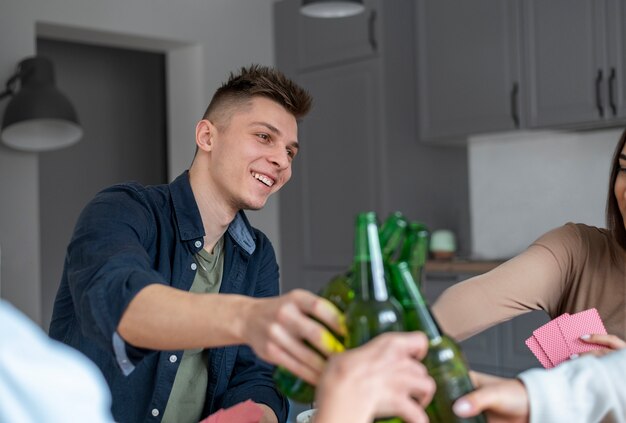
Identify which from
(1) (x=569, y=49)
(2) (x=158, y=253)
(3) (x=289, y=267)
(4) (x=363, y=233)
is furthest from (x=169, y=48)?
(4) (x=363, y=233)

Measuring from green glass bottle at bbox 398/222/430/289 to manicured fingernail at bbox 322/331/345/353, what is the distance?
0.12m

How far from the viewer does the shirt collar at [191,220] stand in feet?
5.67

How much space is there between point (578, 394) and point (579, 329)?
1.33 ft

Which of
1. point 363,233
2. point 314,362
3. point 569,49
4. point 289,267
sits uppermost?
point 569,49

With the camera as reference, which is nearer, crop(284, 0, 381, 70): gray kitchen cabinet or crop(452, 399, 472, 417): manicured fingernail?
crop(452, 399, 472, 417): manicured fingernail

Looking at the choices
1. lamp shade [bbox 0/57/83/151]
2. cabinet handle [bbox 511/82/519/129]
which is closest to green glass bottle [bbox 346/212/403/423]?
cabinet handle [bbox 511/82/519/129]

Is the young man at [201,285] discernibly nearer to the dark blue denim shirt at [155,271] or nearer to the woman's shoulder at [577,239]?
the dark blue denim shirt at [155,271]

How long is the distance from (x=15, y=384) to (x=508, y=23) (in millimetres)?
3938

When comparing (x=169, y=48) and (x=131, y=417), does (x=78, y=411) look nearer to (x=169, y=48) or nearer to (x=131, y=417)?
(x=131, y=417)

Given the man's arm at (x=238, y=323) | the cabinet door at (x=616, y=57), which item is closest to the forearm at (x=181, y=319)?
the man's arm at (x=238, y=323)

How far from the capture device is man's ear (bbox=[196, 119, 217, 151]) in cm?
199

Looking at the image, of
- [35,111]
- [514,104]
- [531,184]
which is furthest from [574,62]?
[35,111]

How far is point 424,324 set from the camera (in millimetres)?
857

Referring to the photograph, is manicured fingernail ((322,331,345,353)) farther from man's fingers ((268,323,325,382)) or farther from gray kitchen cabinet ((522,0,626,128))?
gray kitchen cabinet ((522,0,626,128))
